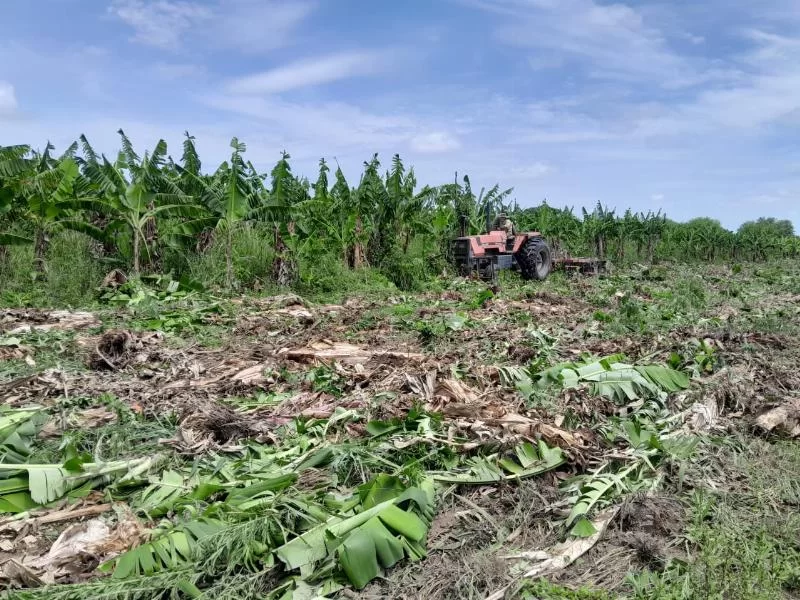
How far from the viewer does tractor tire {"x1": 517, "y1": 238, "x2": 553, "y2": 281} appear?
56.4ft

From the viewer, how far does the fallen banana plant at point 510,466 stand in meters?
3.65

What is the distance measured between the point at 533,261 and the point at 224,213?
8620mm

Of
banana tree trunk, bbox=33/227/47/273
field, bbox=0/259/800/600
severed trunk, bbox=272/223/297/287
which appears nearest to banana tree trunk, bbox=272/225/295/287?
severed trunk, bbox=272/223/297/287

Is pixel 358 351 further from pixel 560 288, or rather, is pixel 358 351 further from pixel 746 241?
pixel 746 241

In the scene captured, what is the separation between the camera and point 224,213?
13.5m

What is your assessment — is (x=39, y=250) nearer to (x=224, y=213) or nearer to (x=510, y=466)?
(x=224, y=213)

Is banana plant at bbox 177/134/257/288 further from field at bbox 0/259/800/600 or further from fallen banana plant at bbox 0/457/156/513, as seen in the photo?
fallen banana plant at bbox 0/457/156/513

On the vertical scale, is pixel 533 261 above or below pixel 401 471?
above

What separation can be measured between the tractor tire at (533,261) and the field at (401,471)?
10.1 m

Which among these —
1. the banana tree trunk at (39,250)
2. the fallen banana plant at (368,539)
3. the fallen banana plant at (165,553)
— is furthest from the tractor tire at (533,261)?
the fallen banana plant at (165,553)

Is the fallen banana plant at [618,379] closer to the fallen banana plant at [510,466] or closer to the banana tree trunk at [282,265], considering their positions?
the fallen banana plant at [510,466]

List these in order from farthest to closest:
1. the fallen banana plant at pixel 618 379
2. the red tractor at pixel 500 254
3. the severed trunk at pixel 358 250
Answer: the severed trunk at pixel 358 250 → the red tractor at pixel 500 254 → the fallen banana plant at pixel 618 379

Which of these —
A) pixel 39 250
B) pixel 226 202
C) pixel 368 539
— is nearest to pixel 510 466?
pixel 368 539

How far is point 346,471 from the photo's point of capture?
146 inches
